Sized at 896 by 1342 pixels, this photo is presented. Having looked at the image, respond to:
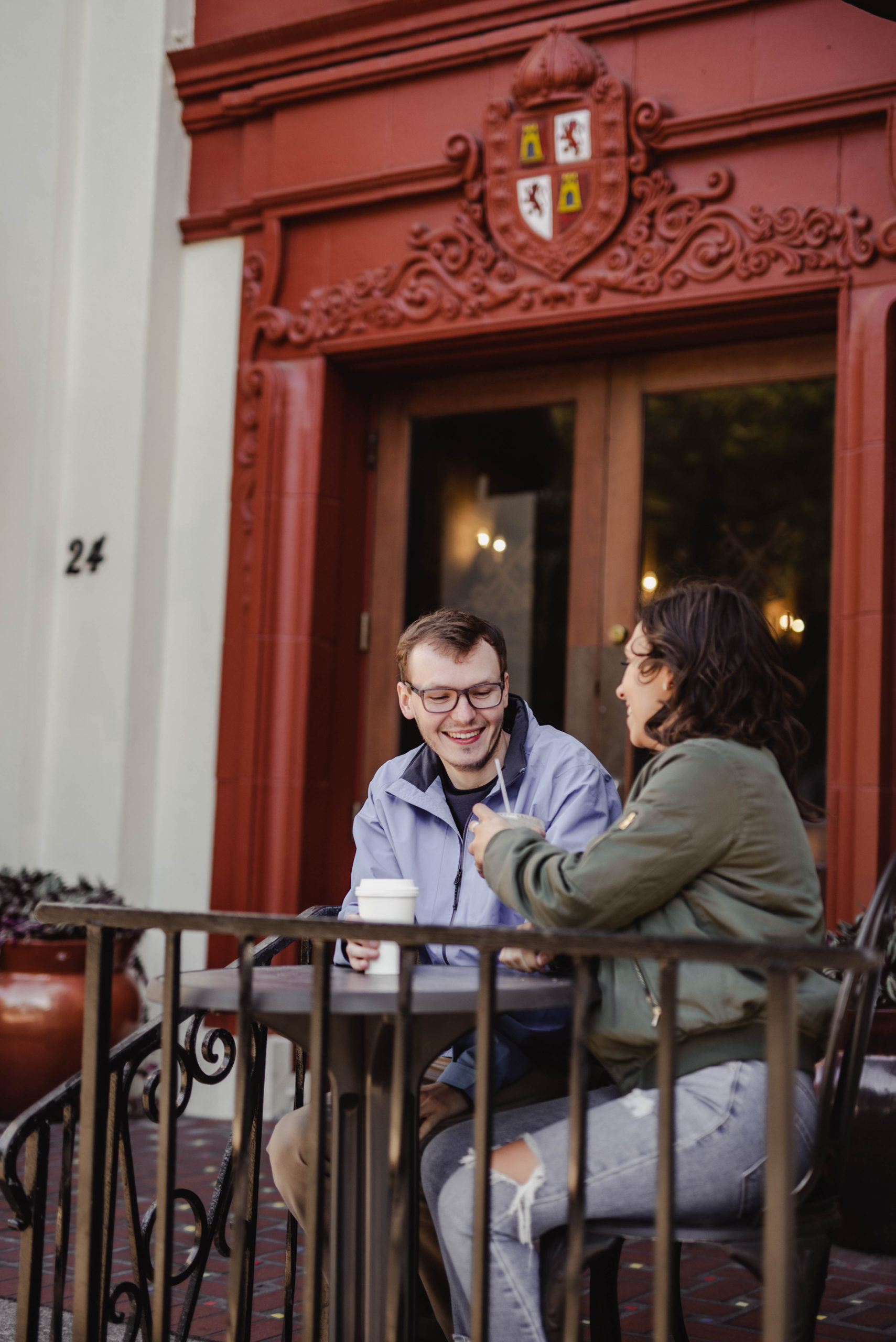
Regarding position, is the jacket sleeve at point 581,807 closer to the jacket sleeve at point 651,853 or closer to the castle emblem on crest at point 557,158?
the jacket sleeve at point 651,853

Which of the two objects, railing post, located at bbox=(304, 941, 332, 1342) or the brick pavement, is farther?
the brick pavement

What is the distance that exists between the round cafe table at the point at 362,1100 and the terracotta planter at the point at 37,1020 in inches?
131

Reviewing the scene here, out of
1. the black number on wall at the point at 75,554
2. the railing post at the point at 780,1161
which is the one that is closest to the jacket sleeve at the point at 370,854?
the railing post at the point at 780,1161

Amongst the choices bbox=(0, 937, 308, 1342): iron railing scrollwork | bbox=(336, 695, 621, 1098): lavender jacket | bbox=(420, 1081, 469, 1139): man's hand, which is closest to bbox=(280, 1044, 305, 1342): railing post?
bbox=(0, 937, 308, 1342): iron railing scrollwork

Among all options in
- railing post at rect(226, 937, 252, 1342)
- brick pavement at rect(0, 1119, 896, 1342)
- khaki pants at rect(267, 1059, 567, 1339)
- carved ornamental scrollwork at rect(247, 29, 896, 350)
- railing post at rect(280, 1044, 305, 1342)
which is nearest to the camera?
railing post at rect(226, 937, 252, 1342)

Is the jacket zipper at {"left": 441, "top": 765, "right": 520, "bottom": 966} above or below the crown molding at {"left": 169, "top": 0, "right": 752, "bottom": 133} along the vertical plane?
below

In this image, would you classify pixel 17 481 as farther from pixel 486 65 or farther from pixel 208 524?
pixel 486 65

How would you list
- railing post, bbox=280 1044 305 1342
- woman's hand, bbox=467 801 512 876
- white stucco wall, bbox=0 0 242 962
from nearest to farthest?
1. woman's hand, bbox=467 801 512 876
2. railing post, bbox=280 1044 305 1342
3. white stucco wall, bbox=0 0 242 962

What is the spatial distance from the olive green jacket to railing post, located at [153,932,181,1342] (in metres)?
0.57

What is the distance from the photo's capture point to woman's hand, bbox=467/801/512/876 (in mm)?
2307

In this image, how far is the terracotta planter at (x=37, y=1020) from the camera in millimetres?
5336

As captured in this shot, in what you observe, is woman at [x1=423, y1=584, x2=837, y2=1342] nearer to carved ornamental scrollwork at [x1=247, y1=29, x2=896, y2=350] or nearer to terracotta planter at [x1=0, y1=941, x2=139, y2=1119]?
carved ornamental scrollwork at [x1=247, y1=29, x2=896, y2=350]

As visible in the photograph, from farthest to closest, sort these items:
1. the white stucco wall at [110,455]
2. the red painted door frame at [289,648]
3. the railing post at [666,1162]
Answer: the white stucco wall at [110,455], the red painted door frame at [289,648], the railing post at [666,1162]

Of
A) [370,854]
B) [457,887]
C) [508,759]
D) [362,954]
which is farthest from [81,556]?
[362,954]
